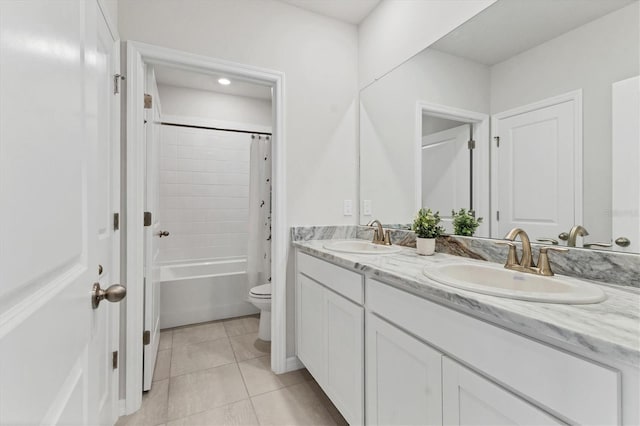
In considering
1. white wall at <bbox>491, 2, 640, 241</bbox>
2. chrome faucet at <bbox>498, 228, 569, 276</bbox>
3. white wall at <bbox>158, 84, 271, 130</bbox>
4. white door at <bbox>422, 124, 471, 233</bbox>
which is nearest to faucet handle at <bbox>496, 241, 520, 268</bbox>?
chrome faucet at <bbox>498, 228, 569, 276</bbox>

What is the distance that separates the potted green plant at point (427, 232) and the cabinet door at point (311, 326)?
1.90 feet

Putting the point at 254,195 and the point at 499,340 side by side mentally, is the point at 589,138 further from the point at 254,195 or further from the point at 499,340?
the point at 254,195

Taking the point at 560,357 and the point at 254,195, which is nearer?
the point at 560,357

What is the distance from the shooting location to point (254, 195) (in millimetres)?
3014

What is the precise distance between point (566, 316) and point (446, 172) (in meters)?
1.11

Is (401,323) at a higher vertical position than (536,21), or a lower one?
lower

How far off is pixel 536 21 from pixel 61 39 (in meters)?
1.55

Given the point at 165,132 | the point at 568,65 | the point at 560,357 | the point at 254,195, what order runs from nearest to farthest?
1. the point at 560,357
2. the point at 568,65
3. the point at 254,195
4. the point at 165,132

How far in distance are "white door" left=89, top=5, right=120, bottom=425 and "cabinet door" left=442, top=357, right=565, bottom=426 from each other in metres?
1.37

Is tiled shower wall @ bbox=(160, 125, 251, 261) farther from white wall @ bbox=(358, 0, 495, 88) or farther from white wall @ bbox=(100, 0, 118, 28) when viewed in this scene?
white wall @ bbox=(358, 0, 495, 88)

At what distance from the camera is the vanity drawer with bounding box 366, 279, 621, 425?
560 mm

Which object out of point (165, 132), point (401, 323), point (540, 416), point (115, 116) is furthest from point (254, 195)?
point (540, 416)

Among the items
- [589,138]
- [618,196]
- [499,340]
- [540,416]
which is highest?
[589,138]

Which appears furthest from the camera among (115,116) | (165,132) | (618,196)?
→ (165,132)
